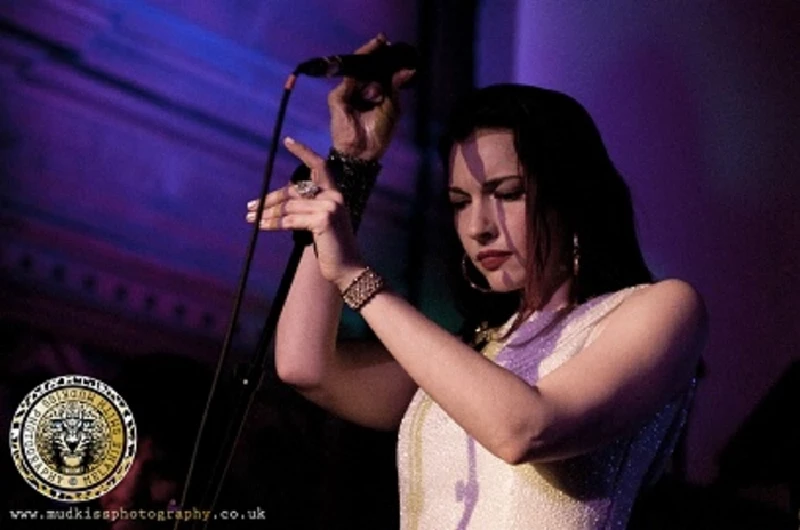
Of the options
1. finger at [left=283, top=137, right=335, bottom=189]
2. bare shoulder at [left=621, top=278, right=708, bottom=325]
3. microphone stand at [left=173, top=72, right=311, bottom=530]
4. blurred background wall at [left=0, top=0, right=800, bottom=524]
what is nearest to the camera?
microphone stand at [left=173, top=72, right=311, bottom=530]

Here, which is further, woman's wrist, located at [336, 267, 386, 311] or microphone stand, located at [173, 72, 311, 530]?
woman's wrist, located at [336, 267, 386, 311]

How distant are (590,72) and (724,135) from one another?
1.00 ft

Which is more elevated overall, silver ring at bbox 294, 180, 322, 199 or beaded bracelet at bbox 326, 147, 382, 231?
beaded bracelet at bbox 326, 147, 382, 231

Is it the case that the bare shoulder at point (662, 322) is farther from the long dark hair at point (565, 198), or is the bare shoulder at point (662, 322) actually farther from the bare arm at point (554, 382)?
the long dark hair at point (565, 198)

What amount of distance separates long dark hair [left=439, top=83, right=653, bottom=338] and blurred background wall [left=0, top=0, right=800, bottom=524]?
1.60 ft

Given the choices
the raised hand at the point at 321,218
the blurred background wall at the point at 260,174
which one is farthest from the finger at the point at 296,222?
the blurred background wall at the point at 260,174

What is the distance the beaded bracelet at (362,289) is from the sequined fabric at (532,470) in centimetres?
28

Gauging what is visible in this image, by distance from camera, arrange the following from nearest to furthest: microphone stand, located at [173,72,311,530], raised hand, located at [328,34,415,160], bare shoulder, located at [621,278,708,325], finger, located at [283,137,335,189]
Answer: microphone stand, located at [173,72,311,530], finger, located at [283,137,335,189], bare shoulder, located at [621,278,708,325], raised hand, located at [328,34,415,160]

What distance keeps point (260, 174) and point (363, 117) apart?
619mm

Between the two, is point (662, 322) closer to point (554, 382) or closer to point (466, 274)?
point (554, 382)

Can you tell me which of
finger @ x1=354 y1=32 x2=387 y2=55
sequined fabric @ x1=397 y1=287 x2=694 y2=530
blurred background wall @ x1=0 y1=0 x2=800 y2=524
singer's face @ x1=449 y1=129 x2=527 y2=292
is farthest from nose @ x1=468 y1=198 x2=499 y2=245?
blurred background wall @ x1=0 y1=0 x2=800 y2=524

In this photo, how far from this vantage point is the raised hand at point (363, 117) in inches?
51.9

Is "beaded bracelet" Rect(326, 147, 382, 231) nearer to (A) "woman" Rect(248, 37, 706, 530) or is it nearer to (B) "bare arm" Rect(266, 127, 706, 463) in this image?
(A) "woman" Rect(248, 37, 706, 530)

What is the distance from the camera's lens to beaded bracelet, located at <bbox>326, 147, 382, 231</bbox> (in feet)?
4.15
